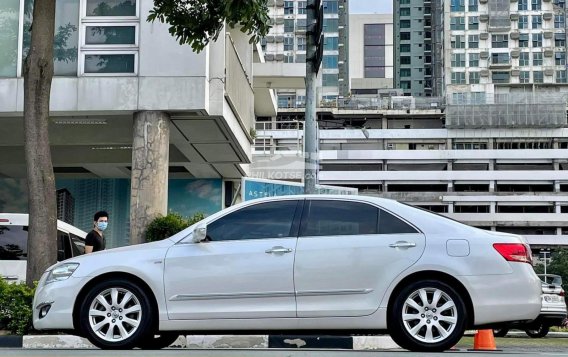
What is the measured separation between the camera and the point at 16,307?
10008mm

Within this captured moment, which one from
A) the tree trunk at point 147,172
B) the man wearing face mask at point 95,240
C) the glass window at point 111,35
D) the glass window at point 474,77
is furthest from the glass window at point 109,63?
the glass window at point 474,77

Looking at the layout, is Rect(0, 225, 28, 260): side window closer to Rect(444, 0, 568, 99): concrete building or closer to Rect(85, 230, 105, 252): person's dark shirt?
Rect(85, 230, 105, 252): person's dark shirt

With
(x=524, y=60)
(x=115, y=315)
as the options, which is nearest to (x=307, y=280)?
(x=115, y=315)

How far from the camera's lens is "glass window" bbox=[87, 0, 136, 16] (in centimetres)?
1561

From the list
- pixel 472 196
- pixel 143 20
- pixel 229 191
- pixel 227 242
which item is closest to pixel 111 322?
pixel 227 242

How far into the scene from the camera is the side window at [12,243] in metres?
13.5

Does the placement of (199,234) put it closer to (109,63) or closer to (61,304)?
(61,304)

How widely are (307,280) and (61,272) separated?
7.72 feet

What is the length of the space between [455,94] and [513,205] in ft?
59.0

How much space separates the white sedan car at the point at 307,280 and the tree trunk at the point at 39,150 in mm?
3043

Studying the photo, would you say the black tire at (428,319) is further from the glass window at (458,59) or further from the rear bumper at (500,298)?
the glass window at (458,59)

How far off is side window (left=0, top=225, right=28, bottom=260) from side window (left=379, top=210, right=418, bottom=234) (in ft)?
26.1

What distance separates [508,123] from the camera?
11050 cm

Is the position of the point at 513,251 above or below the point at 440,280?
above
